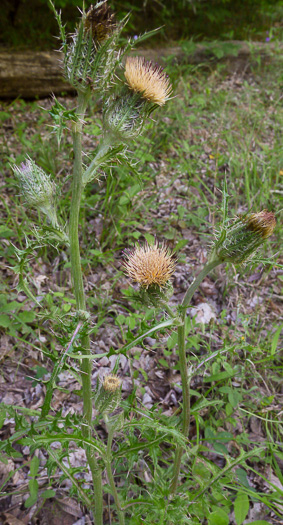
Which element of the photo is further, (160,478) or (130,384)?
(130,384)

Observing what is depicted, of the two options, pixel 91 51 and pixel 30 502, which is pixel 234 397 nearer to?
pixel 30 502

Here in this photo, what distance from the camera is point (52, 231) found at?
5.20ft

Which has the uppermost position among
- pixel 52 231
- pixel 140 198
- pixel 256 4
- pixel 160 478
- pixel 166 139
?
pixel 256 4

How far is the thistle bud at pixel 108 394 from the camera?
1718mm

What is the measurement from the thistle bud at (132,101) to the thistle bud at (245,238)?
610mm

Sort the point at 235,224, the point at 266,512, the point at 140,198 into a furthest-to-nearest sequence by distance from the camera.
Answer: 1. the point at 140,198
2. the point at 266,512
3. the point at 235,224

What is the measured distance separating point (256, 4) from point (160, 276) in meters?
8.99

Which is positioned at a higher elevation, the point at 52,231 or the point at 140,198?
the point at 52,231

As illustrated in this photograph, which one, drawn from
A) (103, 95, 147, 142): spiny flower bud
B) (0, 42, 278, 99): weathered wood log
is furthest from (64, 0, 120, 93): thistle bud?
(0, 42, 278, 99): weathered wood log

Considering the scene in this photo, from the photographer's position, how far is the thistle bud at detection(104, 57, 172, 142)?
66.7 inches

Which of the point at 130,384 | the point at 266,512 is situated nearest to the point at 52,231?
the point at 130,384

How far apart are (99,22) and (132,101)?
0.32 metres

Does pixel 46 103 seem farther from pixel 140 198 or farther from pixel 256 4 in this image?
pixel 256 4

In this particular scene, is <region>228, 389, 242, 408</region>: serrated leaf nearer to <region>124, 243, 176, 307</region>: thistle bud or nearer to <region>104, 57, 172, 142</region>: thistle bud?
<region>124, 243, 176, 307</region>: thistle bud
